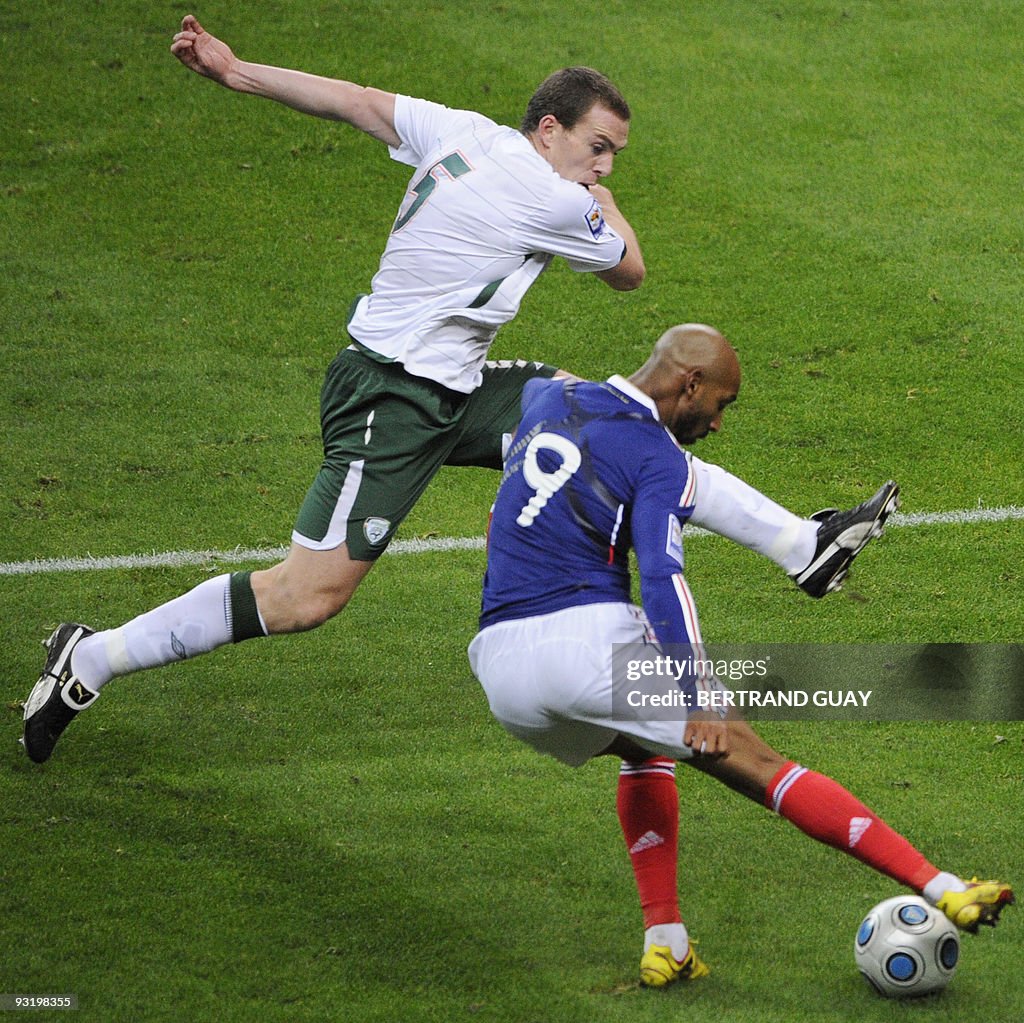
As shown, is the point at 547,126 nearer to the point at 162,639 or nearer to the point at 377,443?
the point at 377,443

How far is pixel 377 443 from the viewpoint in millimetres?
4984

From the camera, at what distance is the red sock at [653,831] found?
13.7 feet

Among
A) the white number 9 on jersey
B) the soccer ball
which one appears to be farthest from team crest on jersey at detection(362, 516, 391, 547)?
the soccer ball

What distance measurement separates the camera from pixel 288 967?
417cm

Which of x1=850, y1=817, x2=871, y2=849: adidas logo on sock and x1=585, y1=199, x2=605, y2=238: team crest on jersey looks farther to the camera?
x1=585, y1=199, x2=605, y2=238: team crest on jersey

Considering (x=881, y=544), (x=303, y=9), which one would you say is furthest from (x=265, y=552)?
(x=303, y=9)

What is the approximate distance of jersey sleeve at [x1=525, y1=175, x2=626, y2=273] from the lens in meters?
4.92

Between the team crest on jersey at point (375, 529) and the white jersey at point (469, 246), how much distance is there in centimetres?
48

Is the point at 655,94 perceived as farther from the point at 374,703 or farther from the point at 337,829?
the point at 337,829

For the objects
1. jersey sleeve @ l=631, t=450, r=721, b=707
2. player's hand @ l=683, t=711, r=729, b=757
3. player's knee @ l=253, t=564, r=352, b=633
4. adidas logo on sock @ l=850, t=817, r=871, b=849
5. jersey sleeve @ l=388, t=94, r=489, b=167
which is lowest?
player's knee @ l=253, t=564, r=352, b=633

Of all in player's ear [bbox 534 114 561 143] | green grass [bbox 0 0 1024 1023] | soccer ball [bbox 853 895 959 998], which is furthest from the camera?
player's ear [bbox 534 114 561 143]

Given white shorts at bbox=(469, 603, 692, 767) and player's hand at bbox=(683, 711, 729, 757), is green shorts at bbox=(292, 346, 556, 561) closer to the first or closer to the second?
white shorts at bbox=(469, 603, 692, 767)

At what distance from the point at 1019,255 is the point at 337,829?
6284mm

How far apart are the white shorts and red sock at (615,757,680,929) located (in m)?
0.19
